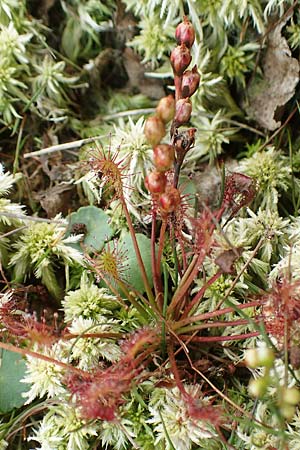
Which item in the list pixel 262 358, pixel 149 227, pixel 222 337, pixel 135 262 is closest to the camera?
pixel 262 358

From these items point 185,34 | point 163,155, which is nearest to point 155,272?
point 163,155

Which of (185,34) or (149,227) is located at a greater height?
(185,34)

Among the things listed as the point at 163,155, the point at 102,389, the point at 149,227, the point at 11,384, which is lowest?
the point at 11,384

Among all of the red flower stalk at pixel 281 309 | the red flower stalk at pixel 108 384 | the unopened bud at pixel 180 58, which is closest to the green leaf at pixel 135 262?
the red flower stalk at pixel 108 384

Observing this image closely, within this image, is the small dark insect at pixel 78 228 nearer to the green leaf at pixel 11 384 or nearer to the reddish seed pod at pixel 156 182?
the green leaf at pixel 11 384

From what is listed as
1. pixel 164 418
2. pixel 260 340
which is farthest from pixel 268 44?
pixel 164 418

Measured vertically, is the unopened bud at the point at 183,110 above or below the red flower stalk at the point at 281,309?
above

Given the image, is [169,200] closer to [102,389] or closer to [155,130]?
[155,130]

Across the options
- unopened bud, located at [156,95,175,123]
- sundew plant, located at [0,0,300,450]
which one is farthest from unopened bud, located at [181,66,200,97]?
unopened bud, located at [156,95,175,123]
